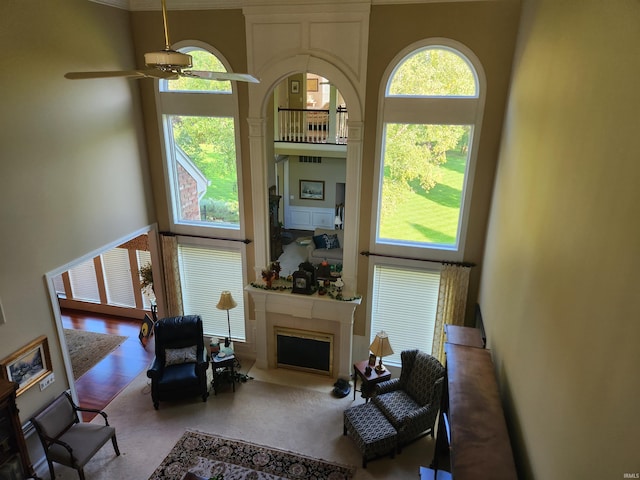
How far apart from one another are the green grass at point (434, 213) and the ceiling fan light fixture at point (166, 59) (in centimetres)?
421

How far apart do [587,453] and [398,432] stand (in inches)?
153

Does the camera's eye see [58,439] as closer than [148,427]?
Yes

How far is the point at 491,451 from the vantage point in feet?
10.6

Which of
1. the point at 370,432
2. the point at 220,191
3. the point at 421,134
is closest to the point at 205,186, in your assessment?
the point at 220,191

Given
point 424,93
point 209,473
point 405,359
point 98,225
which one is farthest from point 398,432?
point 98,225

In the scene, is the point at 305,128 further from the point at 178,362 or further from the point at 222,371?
the point at 178,362

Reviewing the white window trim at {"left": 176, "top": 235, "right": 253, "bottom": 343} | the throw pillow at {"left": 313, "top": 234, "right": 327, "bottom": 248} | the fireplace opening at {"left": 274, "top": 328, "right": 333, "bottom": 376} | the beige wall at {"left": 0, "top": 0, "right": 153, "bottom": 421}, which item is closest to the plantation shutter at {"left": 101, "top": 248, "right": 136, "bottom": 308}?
the white window trim at {"left": 176, "top": 235, "right": 253, "bottom": 343}

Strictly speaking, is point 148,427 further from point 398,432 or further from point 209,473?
point 398,432

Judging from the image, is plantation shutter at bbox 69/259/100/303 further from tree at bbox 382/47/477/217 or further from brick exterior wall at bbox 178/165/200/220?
tree at bbox 382/47/477/217

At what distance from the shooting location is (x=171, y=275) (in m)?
7.93

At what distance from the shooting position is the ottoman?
5.60 meters

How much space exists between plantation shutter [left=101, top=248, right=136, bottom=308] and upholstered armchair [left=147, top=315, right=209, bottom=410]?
9.36 ft

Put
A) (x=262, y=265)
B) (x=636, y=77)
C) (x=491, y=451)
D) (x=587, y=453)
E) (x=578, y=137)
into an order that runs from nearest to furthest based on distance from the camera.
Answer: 1. (x=636, y=77)
2. (x=587, y=453)
3. (x=578, y=137)
4. (x=491, y=451)
5. (x=262, y=265)

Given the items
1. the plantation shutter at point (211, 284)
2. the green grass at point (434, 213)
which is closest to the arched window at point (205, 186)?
the plantation shutter at point (211, 284)
